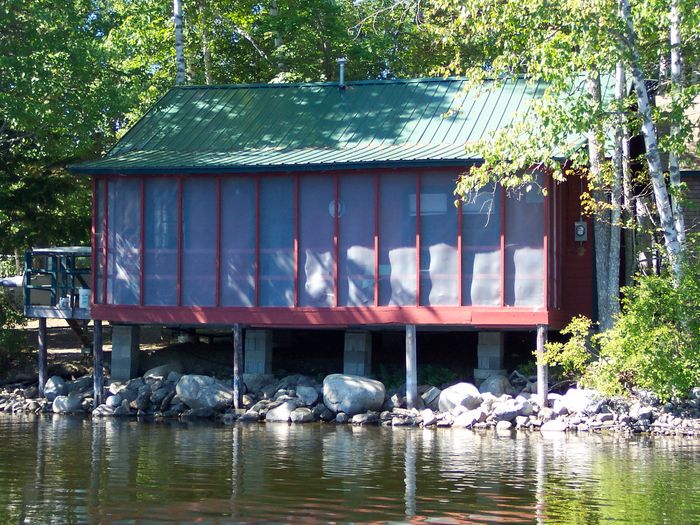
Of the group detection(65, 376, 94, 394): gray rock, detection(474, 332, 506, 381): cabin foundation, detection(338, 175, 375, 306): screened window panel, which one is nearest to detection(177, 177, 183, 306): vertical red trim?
detection(65, 376, 94, 394): gray rock

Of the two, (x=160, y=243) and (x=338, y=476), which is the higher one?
(x=160, y=243)

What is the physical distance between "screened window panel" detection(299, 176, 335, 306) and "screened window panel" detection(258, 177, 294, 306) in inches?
9.3

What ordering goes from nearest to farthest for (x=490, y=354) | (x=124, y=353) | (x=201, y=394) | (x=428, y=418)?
(x=428, y=418)
(x=490, y=354)
(x=201, y=394)
(x=124, y=353)

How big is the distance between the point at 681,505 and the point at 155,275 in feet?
46.5

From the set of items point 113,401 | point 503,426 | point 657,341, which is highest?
point 657,341

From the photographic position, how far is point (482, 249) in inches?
928

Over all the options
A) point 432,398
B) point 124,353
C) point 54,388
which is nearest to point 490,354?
point 432,398

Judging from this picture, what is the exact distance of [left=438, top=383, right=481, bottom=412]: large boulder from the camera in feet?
75.8

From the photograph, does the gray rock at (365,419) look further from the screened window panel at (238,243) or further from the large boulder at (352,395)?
the screened window panel at (238,243)

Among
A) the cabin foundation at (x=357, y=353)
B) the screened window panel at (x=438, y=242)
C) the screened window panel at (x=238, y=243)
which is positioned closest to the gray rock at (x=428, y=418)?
the screened window panel at (x=438, y=242)

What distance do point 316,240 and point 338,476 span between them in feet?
29.1

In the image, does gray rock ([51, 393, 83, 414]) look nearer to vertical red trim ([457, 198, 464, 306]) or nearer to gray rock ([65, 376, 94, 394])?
gray rock ([65, 376, 94, 394])

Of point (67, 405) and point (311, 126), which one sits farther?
point (311, 126)

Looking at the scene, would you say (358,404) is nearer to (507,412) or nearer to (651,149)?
(507,412)
